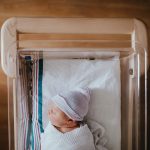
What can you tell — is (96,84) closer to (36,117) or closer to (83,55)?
(83,55)

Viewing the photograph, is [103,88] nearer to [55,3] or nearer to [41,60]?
[41,60]

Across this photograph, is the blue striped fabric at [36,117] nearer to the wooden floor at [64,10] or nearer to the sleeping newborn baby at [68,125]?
the sleeping newborn baby at [68,125]

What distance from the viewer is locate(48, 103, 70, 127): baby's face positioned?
42.9 inches

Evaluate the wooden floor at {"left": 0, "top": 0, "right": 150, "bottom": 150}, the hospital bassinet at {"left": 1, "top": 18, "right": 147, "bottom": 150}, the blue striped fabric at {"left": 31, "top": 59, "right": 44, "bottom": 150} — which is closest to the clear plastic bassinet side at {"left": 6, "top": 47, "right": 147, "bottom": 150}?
the hospital bassinet at {"left": 1, "top": 18, "right": 147, "bottom": 150}

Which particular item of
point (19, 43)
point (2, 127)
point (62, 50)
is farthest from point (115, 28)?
point (2, 127)

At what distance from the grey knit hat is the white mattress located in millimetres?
56

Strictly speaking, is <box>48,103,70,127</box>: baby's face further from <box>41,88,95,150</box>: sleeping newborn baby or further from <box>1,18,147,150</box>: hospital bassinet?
<box>1,18,147,150</box>: hospital bassinet

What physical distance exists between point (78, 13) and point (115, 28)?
330 mm

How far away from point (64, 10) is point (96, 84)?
1.53 ft

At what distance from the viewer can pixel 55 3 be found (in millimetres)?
1412

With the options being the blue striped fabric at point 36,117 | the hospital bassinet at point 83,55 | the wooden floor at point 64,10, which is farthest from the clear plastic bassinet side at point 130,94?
the wooden floor at point 64,10

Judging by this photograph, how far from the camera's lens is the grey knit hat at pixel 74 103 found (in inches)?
42.7

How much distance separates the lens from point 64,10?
4.65ft

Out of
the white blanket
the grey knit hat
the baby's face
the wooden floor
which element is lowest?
the white blanket
